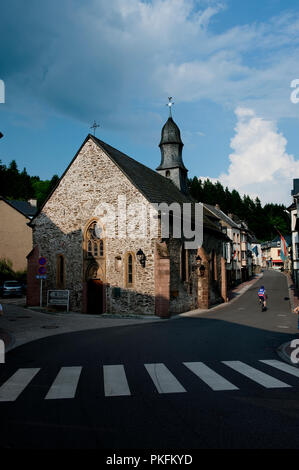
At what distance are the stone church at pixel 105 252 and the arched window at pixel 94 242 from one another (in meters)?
0.06

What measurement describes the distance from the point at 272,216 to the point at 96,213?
342ft

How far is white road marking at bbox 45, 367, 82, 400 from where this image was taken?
647 centimetres

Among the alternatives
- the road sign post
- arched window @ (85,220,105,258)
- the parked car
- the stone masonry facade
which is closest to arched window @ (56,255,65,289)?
the stone masonry facade

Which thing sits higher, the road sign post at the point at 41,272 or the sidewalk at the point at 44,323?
the road sign post at the point at 41,272

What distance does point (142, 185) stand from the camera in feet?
75.6

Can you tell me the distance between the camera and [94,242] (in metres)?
23.0

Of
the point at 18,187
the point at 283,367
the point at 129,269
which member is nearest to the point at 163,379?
the point at 283,367

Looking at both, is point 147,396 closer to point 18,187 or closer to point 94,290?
point 94,290

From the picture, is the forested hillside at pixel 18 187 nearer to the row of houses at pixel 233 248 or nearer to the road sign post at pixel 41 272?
the row of houses at pixel 233 248

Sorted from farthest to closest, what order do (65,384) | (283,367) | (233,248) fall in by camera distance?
1. (233,248)
2. (283,367)
3. (65,384)

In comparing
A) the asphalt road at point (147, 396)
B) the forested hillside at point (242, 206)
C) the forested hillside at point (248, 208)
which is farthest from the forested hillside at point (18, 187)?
the asphalt road at point (147, 396)

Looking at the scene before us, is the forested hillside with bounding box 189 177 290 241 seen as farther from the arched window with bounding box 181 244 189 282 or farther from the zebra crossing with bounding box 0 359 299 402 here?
the zebra crossing with bounding box 0 359 299 402

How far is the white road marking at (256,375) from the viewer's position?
284 inches

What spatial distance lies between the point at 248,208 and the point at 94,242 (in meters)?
97.7
